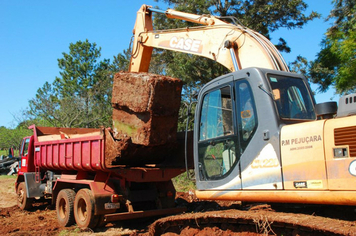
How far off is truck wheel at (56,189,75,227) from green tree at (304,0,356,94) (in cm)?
1088

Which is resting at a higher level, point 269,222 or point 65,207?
point 269,222

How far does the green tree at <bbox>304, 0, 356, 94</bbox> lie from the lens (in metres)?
13.5

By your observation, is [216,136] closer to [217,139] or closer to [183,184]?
[217,139]

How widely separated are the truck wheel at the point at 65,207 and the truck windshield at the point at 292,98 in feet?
19.1

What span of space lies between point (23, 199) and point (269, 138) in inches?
376

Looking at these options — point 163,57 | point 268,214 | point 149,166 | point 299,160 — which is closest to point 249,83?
point 299,160

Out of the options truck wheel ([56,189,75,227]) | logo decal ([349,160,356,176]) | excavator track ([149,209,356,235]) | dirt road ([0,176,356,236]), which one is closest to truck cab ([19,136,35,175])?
truck wheel ([56,189,75,227])

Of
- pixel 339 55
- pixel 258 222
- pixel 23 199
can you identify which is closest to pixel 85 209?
pixel 23 199

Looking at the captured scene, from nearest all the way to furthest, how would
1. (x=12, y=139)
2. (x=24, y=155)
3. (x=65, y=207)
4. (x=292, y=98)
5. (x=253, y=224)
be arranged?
(x=253, y=224) < (x=292, y=98) < (x=65, y=207) < (x=24, y=155) < (x=12, y=139)

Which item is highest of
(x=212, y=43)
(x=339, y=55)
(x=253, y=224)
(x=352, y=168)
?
(x=339, y=55)

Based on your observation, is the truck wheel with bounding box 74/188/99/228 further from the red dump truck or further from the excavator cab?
the excavator cab

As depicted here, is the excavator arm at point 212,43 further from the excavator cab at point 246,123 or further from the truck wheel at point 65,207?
the truck wheel at point 65,207

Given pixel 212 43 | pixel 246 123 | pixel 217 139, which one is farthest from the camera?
pixel 212 43

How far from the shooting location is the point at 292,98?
4797 mm
